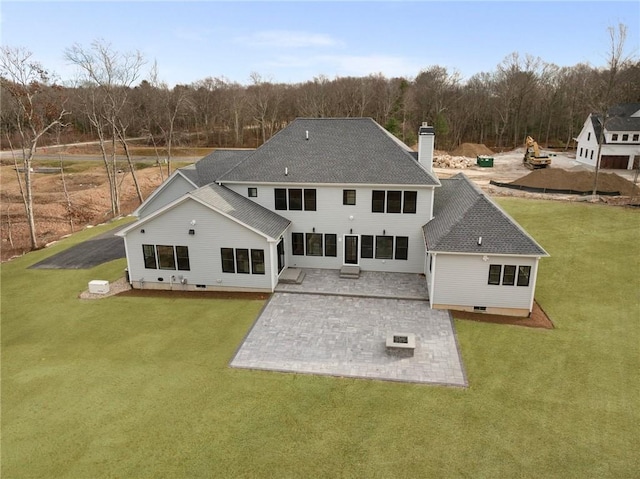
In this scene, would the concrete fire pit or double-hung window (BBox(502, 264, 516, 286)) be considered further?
double-hung window (BBox(502, 264, 516, 286))

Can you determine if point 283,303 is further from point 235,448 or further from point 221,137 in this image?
point 221,137

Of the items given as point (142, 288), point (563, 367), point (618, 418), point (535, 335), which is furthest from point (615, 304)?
point (142, 288)

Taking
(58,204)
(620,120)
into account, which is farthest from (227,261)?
(620,120)

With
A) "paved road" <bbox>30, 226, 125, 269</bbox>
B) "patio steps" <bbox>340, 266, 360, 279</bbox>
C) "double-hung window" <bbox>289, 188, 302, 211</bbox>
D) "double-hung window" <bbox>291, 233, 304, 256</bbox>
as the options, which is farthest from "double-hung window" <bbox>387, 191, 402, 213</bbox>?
"paved road" <bbox>30, 226, 125, 269</bbox>

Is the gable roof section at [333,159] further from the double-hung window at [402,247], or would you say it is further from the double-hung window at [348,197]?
the double-hung window at [402,247]

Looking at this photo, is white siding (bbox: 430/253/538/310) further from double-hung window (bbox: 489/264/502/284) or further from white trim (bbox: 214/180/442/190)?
white trim (bbox: 214/180/442/190)

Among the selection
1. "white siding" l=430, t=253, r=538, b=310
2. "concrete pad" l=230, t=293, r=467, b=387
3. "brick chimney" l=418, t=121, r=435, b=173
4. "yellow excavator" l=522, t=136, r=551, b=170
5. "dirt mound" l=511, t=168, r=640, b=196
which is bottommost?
"concrete pad" l=230, t=293, r=467, b=387

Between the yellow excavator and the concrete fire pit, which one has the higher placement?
the yellow excavator

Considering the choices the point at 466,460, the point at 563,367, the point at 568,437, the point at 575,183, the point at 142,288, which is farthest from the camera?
the point at 575,183
